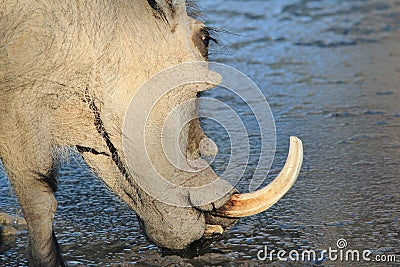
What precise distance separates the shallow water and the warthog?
22cm

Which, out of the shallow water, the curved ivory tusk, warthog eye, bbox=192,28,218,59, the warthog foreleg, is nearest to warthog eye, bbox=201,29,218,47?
warthog eye, bbox=192,28,218,59

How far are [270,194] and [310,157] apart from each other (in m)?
1.33

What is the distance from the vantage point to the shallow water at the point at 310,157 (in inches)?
138

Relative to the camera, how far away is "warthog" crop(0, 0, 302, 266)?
9.91 ft

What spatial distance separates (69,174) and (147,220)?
117 centimetres

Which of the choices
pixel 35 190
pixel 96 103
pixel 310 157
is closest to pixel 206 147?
pixel 96 103

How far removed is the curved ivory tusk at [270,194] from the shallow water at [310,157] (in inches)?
9.5

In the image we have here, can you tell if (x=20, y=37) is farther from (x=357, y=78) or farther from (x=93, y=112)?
(x=357, y=78)

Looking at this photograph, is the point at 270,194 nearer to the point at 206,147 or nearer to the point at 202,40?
the point at 206,147

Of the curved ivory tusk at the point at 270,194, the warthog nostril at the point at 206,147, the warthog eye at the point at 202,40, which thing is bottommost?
the curved ivory tusk at the point at 270,194

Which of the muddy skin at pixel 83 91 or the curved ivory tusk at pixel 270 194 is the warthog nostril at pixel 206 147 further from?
the curved ivory tusk at pixel 270 194

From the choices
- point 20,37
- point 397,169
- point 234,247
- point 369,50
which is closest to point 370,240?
point 234,247

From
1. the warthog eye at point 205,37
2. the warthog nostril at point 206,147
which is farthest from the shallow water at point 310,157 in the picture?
the warthog nostril at point 206,147

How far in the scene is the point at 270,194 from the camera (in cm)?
318
